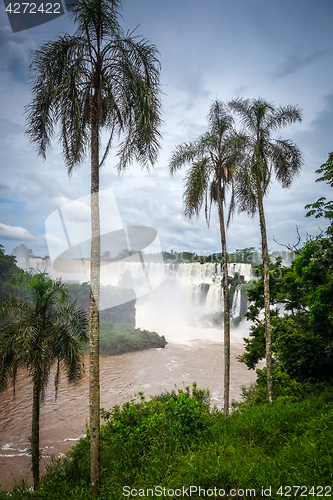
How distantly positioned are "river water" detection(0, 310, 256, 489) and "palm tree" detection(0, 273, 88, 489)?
1864mm

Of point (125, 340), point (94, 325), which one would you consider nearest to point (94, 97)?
point (94, 325)

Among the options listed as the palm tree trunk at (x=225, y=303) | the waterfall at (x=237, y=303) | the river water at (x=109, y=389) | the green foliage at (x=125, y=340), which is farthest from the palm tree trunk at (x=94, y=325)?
the waterfall at (x=237, y=303)

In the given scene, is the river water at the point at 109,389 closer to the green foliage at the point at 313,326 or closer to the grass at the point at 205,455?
the grass at the point at 205,455

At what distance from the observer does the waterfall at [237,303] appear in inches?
1149

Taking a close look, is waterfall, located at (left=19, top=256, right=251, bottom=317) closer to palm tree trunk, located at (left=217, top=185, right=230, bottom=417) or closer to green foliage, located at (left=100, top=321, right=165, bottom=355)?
green foliage, located at (left=100, top=321, right=165, bottom=355)

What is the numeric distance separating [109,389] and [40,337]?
1122 centimetres

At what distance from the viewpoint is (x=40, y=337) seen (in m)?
5.89

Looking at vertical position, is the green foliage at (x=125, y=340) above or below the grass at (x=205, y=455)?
below

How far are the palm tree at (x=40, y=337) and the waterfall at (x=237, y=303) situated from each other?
2467 cm

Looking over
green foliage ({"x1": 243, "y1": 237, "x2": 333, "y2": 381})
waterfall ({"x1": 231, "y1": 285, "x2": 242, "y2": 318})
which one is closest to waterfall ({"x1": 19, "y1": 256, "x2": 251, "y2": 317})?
waterfall ({"x1": 231, "y1": 285, "x2": 242, "y2": 318})

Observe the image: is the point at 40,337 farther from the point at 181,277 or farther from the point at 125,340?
the point at 181,277

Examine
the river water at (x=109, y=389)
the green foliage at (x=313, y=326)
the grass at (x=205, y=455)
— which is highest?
the green foliage at (x=313, y=326)

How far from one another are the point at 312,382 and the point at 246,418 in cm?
388

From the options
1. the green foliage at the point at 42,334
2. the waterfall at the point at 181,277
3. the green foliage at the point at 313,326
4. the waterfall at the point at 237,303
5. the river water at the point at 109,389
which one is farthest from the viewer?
the waterfall at the point at 181,277
